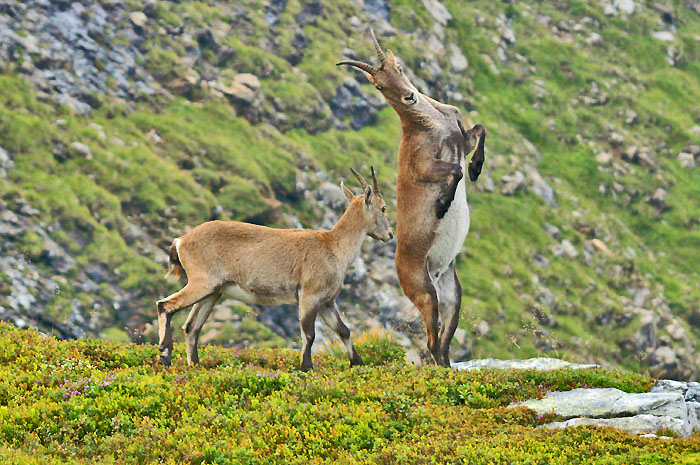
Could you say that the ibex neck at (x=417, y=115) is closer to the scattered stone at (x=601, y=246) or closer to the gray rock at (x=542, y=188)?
the scattered stone at (x=601, y=246)

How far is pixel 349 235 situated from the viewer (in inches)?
568

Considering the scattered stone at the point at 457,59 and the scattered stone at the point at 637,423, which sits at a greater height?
the scattered stone at the point at 637,423

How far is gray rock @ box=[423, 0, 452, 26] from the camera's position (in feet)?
159

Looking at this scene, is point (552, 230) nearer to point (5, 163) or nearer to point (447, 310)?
point (5, 163)

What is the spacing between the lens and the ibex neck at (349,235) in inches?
562

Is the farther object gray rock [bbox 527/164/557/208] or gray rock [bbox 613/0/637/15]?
gray rock [bbox 613/0/637/15]

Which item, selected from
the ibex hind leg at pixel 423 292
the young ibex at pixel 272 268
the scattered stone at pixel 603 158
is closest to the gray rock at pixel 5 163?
the young ibex at pixel 272 268

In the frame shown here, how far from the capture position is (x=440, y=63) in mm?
46062

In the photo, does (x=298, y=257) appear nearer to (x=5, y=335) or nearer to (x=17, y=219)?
(x=5, y=335)

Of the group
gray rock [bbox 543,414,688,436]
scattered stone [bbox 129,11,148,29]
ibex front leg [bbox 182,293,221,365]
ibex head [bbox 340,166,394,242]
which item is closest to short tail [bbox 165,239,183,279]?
ibex front leg [bbox 182,293,221,365]

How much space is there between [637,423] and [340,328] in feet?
16.1

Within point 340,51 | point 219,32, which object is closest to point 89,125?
point 219,32

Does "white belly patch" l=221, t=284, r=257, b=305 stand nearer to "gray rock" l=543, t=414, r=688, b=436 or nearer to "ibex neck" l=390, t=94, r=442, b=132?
"ibex neck" l=390, t=94, r=442, b=132

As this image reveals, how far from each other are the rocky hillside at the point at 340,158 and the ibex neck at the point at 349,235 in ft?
38.1
